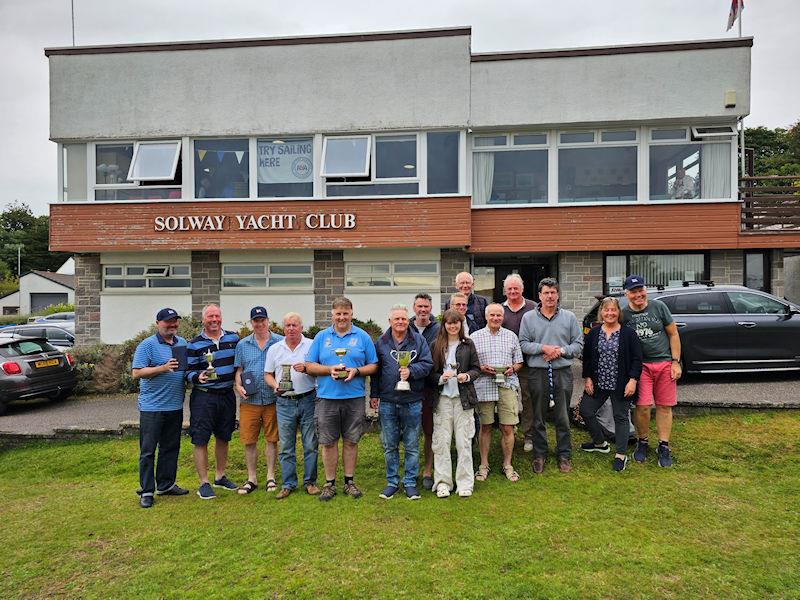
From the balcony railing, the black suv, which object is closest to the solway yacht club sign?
the black suv

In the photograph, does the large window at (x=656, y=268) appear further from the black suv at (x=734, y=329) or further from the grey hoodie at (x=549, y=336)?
the grey hoodie at (x=549, y=336)

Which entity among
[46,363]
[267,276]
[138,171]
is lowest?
[46,363]

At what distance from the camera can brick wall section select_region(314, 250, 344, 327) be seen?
1323 centimetres

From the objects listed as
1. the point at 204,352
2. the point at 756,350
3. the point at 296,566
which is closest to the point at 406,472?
the point at 296,566

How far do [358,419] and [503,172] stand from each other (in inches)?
366

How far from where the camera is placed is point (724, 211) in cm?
1210

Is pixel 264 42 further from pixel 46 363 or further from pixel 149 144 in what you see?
pixel 46 363

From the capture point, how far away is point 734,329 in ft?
29.2

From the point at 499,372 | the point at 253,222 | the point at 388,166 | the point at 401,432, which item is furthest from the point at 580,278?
the point at 401,432

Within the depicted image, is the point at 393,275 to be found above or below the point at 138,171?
below

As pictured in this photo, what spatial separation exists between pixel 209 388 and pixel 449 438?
2446 millimetres

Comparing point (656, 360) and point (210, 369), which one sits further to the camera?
point (656, 360)

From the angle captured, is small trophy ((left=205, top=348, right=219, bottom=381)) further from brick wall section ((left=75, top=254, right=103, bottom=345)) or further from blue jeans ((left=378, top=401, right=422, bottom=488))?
brick wall section ((left=75, top=254, right=103, bottom=345))

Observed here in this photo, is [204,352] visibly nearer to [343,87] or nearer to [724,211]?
[343,87]
